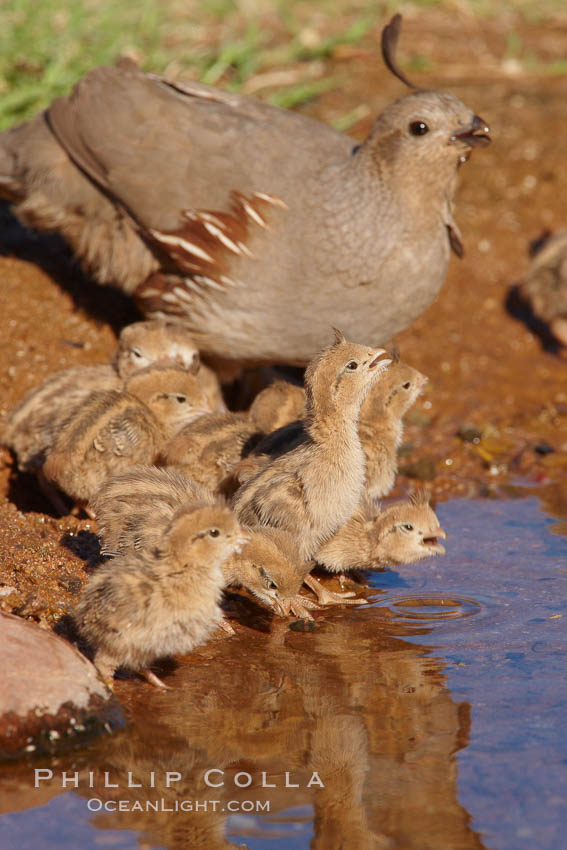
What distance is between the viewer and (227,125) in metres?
8.16

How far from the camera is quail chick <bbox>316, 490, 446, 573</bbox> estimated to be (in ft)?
21.1

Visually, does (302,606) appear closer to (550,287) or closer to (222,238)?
(222,238)

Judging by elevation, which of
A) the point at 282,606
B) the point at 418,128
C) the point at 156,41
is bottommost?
the point at 282,606

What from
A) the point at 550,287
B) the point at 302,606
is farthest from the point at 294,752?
the point at 550,287

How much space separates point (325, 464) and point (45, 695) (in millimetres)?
2035

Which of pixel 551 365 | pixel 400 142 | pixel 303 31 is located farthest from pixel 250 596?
pixel 303 31

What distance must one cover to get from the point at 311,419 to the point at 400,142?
Result: 2.55 meters

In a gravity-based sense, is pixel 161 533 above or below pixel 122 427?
above

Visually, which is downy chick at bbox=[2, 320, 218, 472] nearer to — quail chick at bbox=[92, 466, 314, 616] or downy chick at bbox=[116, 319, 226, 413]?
downy chick at bbox=[116, 319, 226, 413]

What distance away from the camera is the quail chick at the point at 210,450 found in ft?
23.1

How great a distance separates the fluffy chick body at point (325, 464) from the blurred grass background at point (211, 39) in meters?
5.34

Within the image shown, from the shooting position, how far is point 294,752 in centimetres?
478

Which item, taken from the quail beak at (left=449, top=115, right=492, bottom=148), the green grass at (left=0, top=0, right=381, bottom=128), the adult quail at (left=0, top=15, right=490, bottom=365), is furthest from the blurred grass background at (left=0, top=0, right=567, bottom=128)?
the quail beak at (left=449, top=115, right=492, bottom=148)

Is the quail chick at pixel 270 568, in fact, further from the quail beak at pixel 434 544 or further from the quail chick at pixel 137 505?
the quail beak at pixel 434 544
